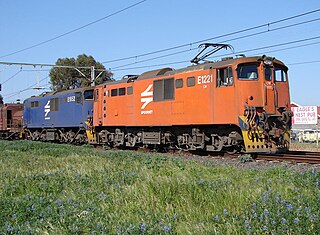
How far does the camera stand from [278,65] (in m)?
16.9

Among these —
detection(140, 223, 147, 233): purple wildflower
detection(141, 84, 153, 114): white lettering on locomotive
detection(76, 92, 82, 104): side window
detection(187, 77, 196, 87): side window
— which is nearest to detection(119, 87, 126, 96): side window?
detection(141, 84, 153, 114): white lettering on locomotive

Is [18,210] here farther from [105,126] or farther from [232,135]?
[105,126]

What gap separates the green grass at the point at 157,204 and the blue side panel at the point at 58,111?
1761cm

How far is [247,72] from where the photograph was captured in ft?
52.6

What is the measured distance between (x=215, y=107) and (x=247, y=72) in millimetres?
1872

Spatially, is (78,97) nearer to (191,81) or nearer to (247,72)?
(191,81)

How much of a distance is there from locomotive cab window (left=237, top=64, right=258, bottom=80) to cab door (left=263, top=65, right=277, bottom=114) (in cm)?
45

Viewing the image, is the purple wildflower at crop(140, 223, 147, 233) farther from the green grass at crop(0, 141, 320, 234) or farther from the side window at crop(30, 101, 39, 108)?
the side window at crop(30, 101, 39, 108)

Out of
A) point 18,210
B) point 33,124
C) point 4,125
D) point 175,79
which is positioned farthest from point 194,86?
point 4,125

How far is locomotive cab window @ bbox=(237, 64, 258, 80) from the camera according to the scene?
15898 millimetres

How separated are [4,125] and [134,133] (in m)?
26.2

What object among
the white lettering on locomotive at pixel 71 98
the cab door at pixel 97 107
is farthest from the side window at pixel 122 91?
the white lettering on locomotive at pixel 71 98

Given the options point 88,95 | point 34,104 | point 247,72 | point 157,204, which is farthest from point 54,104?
point 157,204

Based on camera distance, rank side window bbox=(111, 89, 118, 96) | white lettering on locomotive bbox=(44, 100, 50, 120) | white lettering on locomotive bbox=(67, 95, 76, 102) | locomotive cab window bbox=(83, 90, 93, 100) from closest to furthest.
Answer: side window bbox=(111, 89, 118, 96) < locomotive cab window bbox=(83, 90, 93, 100) < white lettering on locomotive bbox=(67, 95, 76, 102) < white lettering on locomotive bbox=(44, 100, 50, 120)
